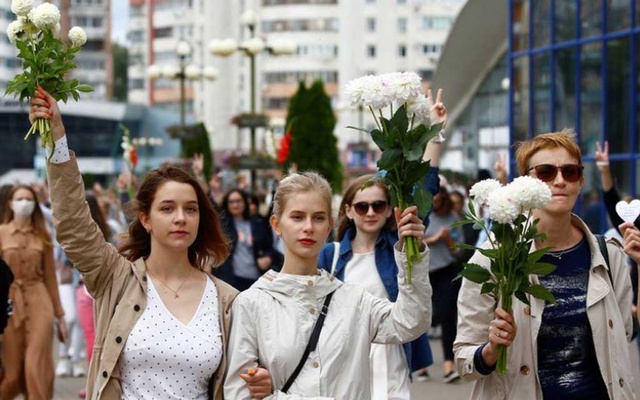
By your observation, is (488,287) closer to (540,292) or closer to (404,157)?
(540,292)

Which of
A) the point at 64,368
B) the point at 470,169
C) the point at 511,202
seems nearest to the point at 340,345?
the point at 511,202

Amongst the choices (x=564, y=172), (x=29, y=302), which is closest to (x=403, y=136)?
(x=564, y=172)

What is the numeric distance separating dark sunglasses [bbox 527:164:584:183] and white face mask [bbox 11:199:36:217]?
689 cm

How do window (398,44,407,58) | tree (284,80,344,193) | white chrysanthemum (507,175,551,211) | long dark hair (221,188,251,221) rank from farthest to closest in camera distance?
window (398,44,407,58), tree (284,80,344,193), long dark hair (221,188,251,221), white chrysanthemum (507,175,551,211)

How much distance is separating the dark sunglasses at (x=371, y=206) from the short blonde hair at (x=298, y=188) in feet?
7.73

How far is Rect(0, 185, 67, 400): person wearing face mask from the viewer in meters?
11.2

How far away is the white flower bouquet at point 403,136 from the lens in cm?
497

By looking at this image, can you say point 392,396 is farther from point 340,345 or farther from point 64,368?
point 64,368

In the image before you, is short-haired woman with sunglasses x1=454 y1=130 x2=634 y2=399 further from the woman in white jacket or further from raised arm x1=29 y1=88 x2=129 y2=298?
raised arm x1=29 y1=88 x2=129 y2=298

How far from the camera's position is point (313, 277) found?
17.0 ft

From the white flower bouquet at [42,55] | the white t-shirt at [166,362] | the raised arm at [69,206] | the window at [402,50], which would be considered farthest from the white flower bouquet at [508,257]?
the window at [402,50]

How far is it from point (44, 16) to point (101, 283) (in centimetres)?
102

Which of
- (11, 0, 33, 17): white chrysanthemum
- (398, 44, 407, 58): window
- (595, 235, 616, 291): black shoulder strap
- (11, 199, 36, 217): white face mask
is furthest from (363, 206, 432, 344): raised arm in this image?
(398, 44, 407, 58): window

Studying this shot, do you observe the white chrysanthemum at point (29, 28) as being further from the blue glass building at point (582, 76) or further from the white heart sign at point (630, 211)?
the blue glass building at point (582, 76)
